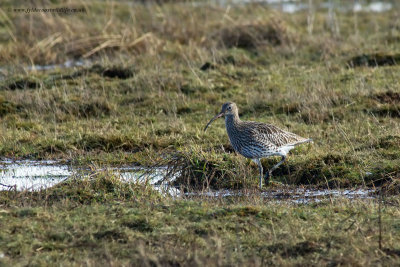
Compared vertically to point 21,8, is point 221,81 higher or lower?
lower

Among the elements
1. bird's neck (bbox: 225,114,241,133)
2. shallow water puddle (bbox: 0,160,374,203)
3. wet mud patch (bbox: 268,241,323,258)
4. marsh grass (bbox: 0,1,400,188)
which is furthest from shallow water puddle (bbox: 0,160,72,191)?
wet mud patch (bbox: 268,241,323,258)

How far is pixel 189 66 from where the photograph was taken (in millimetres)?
14469

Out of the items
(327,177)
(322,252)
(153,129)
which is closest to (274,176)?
(327,177)

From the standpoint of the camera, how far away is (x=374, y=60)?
15.3 metres

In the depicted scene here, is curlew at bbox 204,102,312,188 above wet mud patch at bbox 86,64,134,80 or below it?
below

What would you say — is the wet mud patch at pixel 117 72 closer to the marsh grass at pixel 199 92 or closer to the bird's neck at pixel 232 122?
the marsh grass at pixel 199 92

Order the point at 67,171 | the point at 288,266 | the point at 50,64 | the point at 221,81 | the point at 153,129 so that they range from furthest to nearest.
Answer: the point at 50,64, the point at 221,81, the point at 153,129, the point at 67,171, the point at 288,266

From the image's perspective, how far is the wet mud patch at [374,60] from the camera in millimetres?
15227

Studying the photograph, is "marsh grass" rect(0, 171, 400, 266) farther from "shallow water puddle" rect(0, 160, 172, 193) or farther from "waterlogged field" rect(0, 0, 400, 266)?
"shallow water puddle" rect(0, 160, 172, 193)

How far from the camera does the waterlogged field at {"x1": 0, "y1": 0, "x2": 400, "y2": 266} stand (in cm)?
635

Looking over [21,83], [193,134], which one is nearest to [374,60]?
[193,134]

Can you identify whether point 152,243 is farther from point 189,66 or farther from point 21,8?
point 21,8

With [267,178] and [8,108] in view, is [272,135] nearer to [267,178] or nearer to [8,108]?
[267,178]

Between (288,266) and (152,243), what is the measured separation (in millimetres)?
1298
